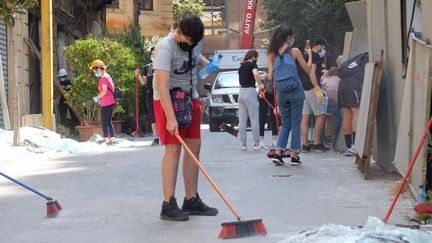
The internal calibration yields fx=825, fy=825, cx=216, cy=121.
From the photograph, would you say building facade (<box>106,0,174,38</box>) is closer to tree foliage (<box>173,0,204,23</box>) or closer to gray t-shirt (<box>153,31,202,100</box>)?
tree foliage (<box>173,0,204,23</box>)

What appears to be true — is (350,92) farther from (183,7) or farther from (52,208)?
(183,7)

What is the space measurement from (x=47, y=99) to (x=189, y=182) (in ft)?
33.5

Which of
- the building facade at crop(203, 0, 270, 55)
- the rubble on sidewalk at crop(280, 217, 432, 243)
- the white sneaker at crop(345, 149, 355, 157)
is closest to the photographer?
the rubble on sidewalk at crop(280, 217, 432, 243)

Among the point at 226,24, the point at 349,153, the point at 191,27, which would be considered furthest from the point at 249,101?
the point at 226,24

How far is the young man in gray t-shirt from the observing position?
21.7 feet

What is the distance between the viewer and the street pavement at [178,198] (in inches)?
248

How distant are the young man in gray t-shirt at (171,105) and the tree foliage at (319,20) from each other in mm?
21577

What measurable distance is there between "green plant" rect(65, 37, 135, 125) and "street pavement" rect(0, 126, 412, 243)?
623cm

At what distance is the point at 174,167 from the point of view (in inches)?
265

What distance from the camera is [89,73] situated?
18578 millimetres

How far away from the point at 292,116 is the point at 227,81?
1448cm

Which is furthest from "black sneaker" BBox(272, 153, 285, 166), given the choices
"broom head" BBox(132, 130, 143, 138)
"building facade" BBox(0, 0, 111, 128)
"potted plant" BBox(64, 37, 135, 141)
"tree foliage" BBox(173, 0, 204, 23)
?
"tree foliage" BBox(173, 0, 204, 23)

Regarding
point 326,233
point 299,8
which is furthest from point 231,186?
point 299,8

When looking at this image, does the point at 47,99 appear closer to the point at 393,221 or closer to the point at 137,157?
the point at 137,157
